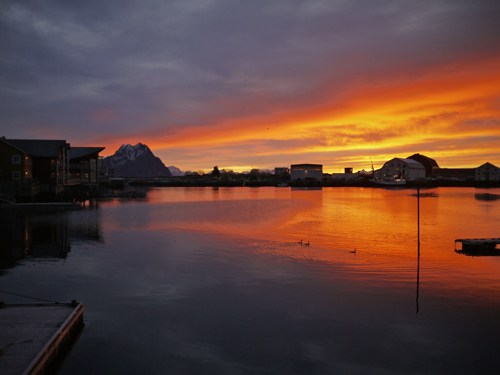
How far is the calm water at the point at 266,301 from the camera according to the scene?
485 inches

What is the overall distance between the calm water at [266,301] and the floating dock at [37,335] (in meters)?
0.82

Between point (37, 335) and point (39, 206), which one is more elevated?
point (39, 206)

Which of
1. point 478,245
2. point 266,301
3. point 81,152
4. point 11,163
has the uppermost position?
point 81,152

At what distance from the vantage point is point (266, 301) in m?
17.7

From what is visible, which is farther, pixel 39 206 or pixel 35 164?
pixel 35 164

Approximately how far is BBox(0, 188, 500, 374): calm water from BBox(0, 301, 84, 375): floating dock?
→ 82 centimetres

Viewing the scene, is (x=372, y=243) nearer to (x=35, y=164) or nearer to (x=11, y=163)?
(x=11, y=163)

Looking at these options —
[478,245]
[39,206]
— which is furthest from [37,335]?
[39,206]

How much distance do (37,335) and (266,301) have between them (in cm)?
1013

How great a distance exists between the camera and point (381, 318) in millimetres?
15680

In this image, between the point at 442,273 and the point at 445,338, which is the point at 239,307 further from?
the point at 442,273

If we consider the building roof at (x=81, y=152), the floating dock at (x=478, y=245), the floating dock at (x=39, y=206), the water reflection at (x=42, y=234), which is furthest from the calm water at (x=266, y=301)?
the building roof at (x=81, y=152)

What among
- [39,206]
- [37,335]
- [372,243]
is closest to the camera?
[37,335]

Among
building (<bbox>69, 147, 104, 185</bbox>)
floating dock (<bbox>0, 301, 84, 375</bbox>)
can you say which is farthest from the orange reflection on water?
building (<bbox>69, 147, 104, 185</bbox>)
